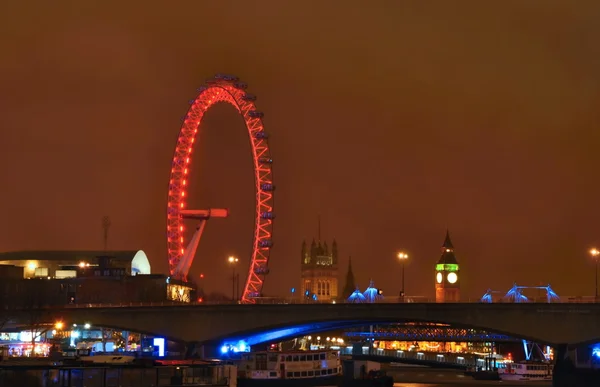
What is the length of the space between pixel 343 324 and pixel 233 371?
134ft

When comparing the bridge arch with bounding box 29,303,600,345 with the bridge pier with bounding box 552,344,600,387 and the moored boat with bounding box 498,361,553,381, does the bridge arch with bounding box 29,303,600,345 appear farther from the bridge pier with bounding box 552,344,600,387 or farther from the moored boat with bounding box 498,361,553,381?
the moored boat with bounding box 498,361,553,381

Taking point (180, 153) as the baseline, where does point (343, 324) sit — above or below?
below

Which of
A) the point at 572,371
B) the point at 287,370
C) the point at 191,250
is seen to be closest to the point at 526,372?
the point at 572,371

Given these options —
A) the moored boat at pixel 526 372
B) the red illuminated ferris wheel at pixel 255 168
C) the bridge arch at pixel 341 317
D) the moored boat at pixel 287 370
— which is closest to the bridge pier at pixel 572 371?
the bridge arch at pixel 341 317

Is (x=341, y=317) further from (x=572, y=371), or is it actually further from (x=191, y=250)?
(x=191, y=250)

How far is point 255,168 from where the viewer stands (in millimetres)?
171250

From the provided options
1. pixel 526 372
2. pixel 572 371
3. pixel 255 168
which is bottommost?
pixel 572 371

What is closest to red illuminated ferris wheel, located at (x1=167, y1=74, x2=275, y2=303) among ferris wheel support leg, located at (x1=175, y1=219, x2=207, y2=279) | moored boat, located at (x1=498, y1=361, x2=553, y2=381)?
ferris wheel support leg, located at (x1=175, y1=219, x2=207, y2=279)

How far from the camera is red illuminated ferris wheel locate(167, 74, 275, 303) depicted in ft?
556

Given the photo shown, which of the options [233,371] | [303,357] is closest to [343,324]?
[303,357]

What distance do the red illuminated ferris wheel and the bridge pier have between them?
5015 cm

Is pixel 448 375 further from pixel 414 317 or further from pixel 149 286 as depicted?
pixel 149 286

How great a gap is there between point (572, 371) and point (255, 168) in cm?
6131

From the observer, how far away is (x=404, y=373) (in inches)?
6471
